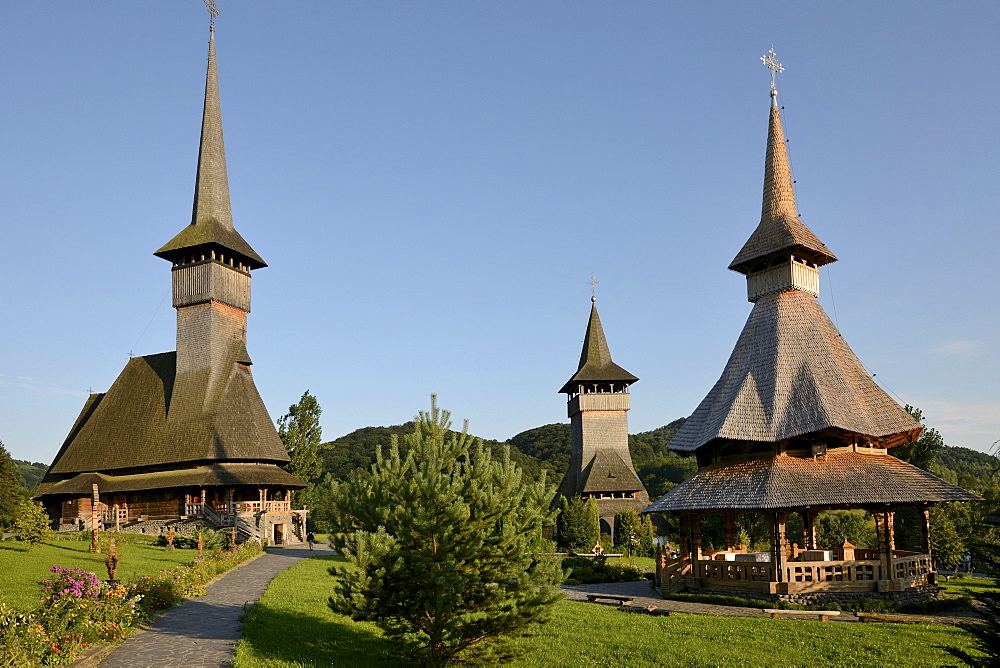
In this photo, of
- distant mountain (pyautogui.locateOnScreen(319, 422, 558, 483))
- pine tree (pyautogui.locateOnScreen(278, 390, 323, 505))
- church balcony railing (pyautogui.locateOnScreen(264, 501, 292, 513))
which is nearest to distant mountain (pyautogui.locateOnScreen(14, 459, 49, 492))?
distant mountain (pyautogui.locateOnScreen(319, 422, 558, 483))

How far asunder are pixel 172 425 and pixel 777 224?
32.1 m

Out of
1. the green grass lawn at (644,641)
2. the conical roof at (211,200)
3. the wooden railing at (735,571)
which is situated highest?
the conical roof at (211,200)

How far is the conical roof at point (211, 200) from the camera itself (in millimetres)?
42688

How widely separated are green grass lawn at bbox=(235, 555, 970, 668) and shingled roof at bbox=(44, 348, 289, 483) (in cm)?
2266

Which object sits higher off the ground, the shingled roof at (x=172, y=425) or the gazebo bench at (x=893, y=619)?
the shingled roof at (x=172, y=425)

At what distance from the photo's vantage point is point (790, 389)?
72.3 ft

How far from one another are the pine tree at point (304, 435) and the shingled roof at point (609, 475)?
64.9 ft

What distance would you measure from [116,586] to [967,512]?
129 ft

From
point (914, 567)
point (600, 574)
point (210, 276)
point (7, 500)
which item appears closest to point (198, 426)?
point (210, 276)

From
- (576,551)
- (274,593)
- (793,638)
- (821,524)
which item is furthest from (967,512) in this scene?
(274,593)

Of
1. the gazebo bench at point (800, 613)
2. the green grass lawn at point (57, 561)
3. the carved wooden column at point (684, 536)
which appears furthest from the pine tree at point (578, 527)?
the gazebo bench at point (800, 613)

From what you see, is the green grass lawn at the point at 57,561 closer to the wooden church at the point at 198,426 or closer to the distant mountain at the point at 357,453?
the wooden church at the point at 198,426

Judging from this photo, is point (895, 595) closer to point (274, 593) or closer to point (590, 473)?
point (274, 593)

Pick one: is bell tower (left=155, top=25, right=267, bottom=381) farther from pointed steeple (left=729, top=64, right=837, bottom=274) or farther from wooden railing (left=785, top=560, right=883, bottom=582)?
wooden railing (left=785, top=560, right=883, bottom=582)
